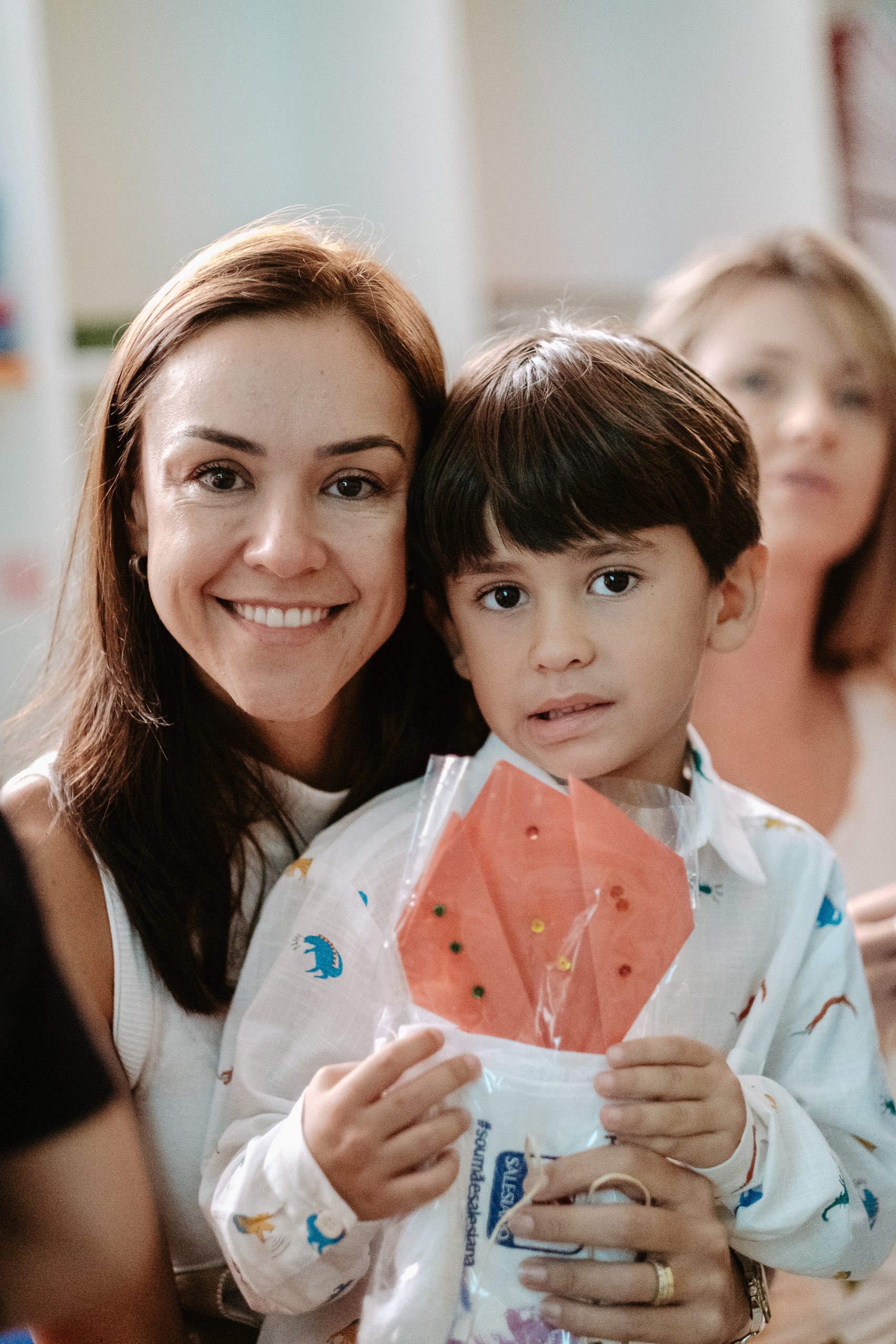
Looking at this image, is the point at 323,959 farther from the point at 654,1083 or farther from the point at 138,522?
the point at 138,522

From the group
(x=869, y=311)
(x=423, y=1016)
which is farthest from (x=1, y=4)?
(x=423, y=1016)

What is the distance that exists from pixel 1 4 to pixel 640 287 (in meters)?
1.43

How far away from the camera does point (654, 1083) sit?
0.75 meters

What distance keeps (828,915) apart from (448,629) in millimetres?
408

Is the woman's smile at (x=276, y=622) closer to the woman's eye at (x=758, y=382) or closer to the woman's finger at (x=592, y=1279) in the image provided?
the woman's finger at (x=592, y=1279)

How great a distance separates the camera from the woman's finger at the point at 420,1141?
73 cm

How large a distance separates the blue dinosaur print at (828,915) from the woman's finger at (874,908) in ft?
0.91

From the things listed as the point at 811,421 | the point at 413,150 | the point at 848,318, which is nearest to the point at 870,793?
the point at 811,421

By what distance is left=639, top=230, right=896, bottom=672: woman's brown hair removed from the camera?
5.37ft

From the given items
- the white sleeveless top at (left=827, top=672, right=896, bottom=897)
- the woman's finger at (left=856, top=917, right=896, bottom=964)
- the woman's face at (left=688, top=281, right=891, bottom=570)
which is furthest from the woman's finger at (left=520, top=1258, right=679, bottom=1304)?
the woman's face at (left=688, top=281, right=891, bottom=570)

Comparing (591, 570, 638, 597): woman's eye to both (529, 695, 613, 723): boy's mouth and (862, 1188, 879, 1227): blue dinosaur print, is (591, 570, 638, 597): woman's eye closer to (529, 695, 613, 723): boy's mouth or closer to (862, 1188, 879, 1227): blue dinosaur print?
(529, 695, 613, 723): boy's mouth

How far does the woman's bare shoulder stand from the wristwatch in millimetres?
527

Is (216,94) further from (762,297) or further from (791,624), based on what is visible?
(791,624)

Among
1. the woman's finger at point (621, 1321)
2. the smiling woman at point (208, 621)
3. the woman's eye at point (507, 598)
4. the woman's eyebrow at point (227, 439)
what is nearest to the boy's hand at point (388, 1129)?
the woman's finger at point (621, 1321)
